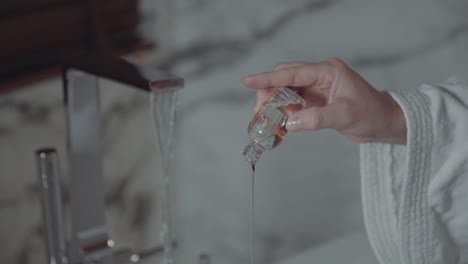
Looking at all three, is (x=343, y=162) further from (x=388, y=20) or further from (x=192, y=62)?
(x=192, y=62)

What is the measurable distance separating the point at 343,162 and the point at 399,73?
23 cm

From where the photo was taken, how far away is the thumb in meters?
0.70

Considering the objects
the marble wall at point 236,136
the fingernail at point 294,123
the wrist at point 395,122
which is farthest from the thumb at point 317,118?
the marble wall at point 236,136

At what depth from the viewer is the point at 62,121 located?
1.19 meters

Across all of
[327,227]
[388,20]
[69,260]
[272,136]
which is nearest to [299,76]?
[272,136]

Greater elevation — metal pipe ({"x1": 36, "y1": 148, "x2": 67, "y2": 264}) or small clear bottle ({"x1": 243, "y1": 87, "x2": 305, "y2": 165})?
small clear bottle ({"x1": 243, "y1": 87, "x2": 305, "y2": 165})

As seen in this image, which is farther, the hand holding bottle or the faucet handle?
the faucet handle

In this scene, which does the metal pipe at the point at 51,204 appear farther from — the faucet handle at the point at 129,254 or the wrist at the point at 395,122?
the wrist at the point at 395,122

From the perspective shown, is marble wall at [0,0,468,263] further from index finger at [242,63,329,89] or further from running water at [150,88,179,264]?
index finger at [242,63,329,89]

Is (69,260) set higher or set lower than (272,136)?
lower

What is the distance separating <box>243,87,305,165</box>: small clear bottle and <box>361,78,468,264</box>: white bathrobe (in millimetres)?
178

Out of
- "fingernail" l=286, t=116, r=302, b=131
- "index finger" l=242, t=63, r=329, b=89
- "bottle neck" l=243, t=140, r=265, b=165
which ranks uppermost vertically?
"index finger" l=242, t=63, r=329, b=89

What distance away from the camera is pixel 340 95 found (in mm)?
795

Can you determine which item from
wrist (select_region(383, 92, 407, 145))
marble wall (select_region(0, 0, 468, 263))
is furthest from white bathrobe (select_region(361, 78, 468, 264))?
marble wall (select_region(0, 0, 468, 263))
